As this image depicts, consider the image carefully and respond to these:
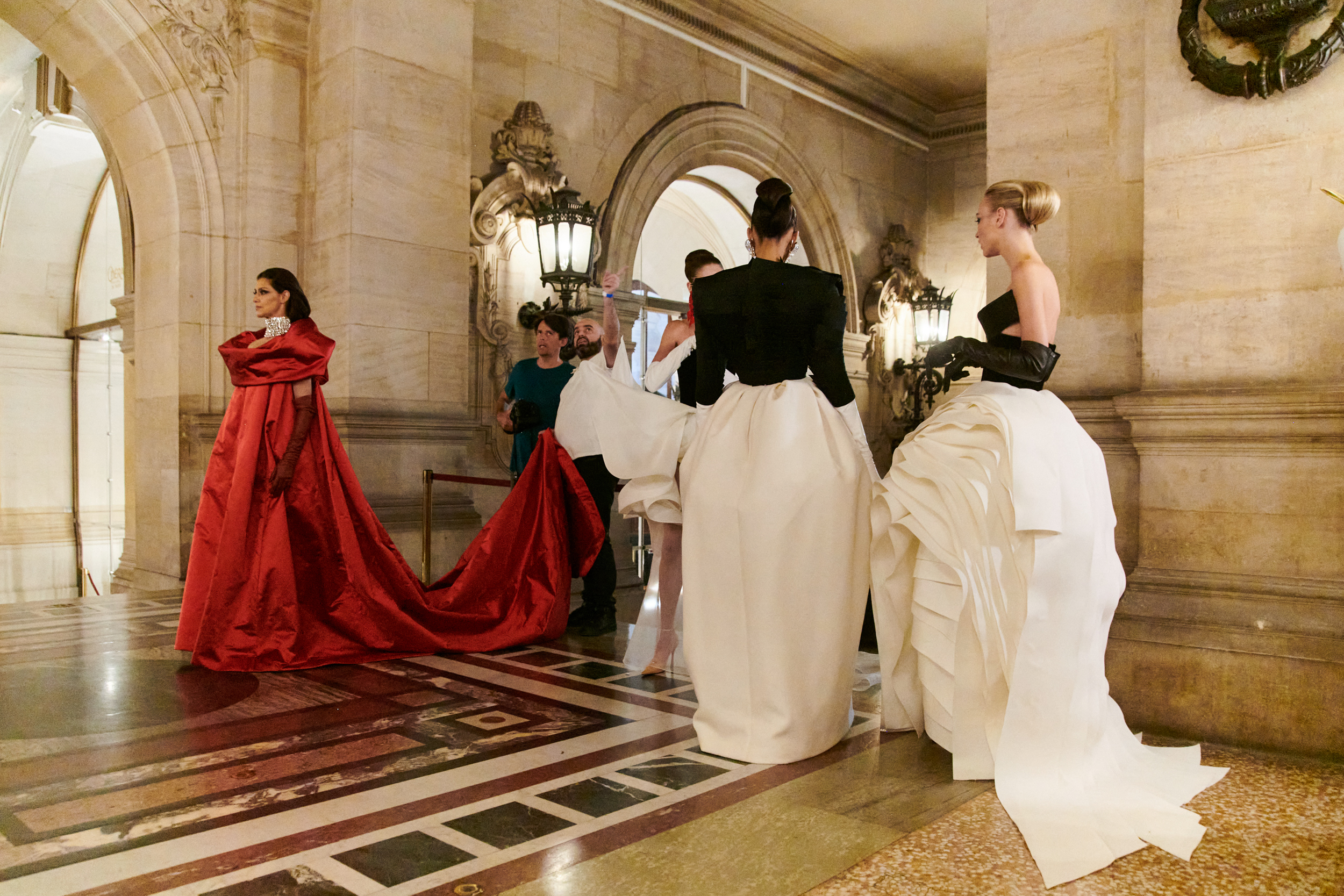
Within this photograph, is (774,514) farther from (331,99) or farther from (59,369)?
(59,369)

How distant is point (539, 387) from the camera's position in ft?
21.1

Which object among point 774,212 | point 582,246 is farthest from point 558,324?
point 774,212

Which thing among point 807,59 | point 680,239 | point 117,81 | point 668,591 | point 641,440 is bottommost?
point 668,591

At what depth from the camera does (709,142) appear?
10516mm

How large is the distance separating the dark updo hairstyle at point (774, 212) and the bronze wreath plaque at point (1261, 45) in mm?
1725

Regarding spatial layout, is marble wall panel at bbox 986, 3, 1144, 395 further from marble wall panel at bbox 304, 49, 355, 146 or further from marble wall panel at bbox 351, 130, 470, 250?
marble wall panel at bbox 304, 49, 355, 146

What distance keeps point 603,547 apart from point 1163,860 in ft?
12.7

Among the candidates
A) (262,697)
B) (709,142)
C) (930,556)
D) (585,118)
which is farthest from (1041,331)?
(709,142)

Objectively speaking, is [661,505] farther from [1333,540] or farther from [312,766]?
[1333,540]

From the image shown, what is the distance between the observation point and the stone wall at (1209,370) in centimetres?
360

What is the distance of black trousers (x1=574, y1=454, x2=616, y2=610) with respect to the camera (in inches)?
232

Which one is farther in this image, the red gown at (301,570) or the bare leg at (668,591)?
the red gown at (301,570)

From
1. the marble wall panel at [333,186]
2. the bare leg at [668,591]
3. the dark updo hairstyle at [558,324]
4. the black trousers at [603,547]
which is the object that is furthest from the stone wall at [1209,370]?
the marble wall panel at [333,186]

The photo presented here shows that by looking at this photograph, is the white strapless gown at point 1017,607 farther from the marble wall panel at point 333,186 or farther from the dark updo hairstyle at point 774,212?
the marble wall panel at point 333,186
